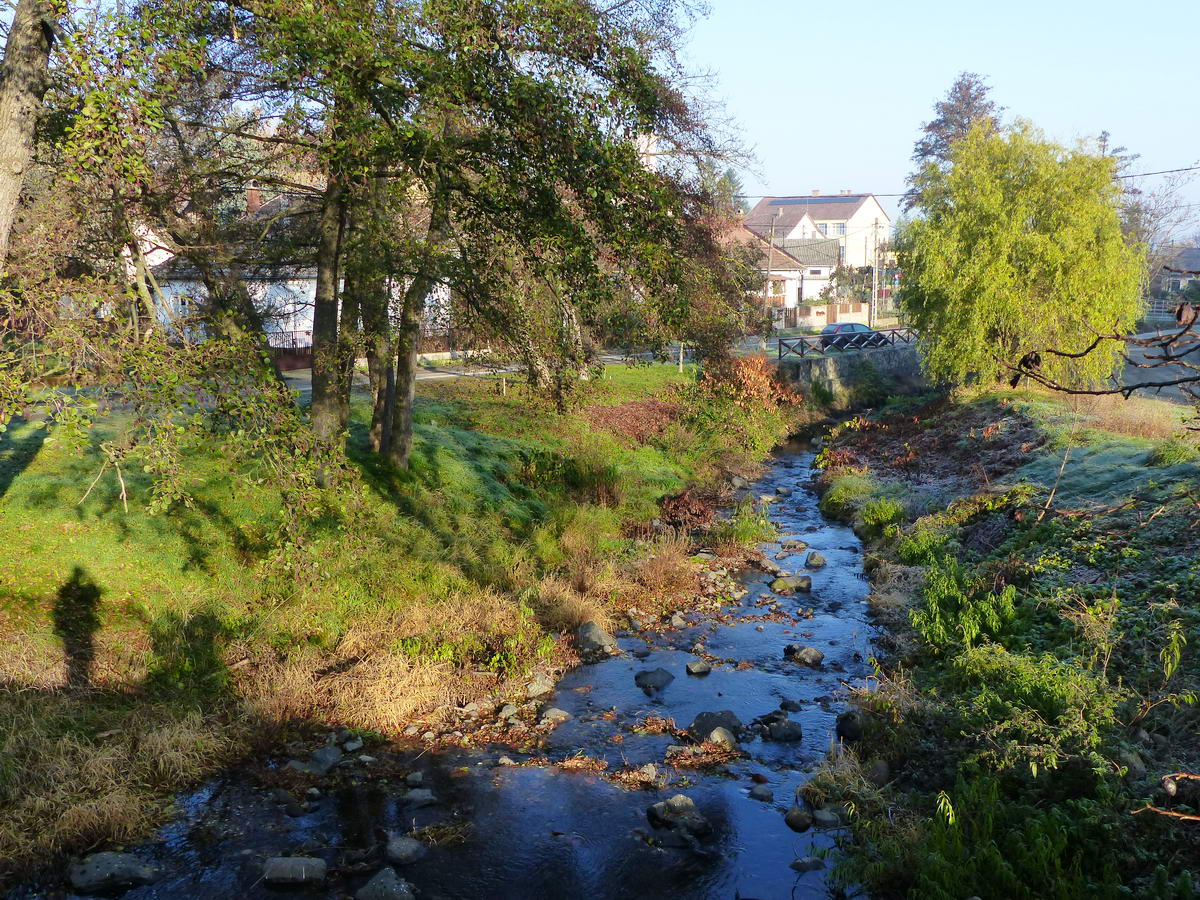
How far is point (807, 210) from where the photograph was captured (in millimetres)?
84625

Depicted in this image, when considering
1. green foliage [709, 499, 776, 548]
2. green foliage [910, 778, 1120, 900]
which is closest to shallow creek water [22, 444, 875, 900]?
green foliage [910, 778, 1120, 900]

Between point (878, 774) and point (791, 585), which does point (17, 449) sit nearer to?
point (791, 585)

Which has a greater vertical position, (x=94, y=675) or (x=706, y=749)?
(x=94, y=675)

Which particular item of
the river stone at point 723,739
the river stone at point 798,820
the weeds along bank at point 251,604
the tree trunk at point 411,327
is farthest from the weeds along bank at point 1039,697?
the tree trunk at point 411,327

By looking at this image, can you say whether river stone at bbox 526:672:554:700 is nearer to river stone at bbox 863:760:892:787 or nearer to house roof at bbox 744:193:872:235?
river stone at bbox 863:760:892:787

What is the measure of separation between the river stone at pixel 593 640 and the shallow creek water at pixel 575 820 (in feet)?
2.35

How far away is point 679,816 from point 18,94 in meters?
8.04

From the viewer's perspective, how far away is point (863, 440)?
2589cm

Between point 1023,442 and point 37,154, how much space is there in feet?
59.0

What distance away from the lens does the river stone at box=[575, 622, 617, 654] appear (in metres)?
12.2

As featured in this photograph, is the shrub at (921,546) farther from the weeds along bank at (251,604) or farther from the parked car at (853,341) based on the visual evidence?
the parked car at (853,341)

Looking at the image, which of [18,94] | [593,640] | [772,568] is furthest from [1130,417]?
[18,94]

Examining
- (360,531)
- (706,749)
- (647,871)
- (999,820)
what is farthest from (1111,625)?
(360,531)

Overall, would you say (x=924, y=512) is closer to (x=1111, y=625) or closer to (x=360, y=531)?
(x=1111, y=625)
